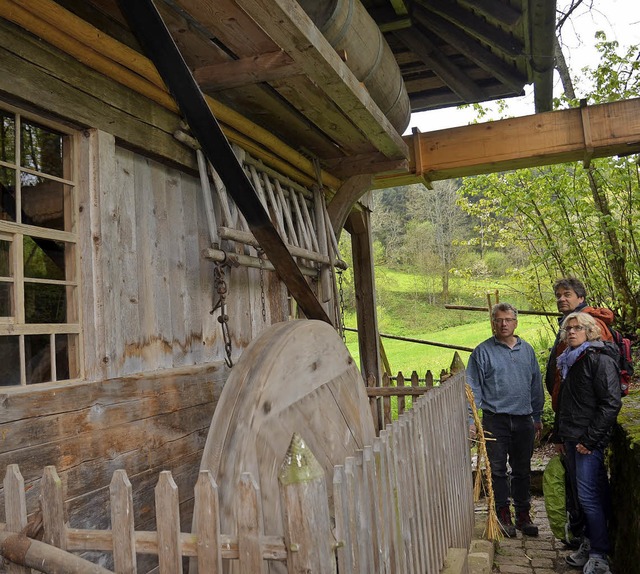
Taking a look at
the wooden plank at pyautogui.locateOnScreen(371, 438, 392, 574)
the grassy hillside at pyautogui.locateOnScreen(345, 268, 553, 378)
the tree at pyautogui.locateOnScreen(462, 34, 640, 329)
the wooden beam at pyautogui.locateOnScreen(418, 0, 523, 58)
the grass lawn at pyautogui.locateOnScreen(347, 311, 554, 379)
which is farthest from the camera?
the grassy hillside at pyautogui.locateOnScreen(345, 268, 553, 378)

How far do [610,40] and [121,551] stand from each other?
9.83 metres

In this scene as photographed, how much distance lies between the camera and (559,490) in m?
4.38

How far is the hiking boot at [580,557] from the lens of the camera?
4099mm

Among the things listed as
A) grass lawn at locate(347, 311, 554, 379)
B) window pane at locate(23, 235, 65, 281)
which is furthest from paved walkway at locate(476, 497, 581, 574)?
grass lawn at locate(347, 311, 554, 379)

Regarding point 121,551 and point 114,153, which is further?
point 114,153

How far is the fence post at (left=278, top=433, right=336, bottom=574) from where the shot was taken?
133cm

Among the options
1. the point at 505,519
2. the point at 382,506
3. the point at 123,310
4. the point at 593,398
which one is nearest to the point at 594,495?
the point at 593,398

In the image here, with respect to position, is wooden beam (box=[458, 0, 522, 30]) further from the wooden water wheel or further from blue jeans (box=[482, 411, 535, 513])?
blue jeans (box=[482, 411, 535, 513])

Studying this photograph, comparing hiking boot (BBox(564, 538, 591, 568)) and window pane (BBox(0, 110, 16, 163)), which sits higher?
window pane (BBox(0, 110, 16, 163))

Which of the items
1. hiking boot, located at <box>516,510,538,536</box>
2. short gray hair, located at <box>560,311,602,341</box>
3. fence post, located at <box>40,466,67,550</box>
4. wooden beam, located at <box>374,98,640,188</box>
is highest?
wooden beam, located at <box>374,98,640,188</box>

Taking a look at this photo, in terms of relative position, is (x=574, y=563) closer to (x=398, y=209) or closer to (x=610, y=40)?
(x=610, y=40)

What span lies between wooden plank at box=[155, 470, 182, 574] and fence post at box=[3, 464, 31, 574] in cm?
45

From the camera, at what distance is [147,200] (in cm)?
292

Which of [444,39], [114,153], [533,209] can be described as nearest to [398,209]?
[533,209]
